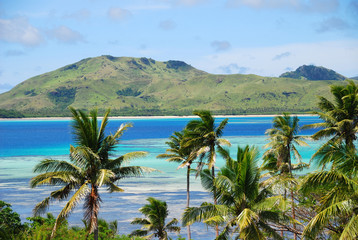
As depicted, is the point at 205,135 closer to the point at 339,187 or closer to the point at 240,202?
the point at 240,202

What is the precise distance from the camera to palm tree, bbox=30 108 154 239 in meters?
19.5

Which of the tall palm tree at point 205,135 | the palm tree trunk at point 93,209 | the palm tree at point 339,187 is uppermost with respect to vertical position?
the tall palm tree at point 205,135

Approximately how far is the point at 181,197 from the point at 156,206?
24.0 metres

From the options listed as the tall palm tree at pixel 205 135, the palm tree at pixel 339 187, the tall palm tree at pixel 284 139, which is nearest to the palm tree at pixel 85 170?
the palm tree at pixel 339 187

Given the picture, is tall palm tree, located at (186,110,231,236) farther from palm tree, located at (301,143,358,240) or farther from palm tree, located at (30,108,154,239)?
palm tree, located at (301,143,358,240)

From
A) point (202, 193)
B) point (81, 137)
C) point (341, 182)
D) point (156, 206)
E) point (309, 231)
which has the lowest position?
point (202, 193)

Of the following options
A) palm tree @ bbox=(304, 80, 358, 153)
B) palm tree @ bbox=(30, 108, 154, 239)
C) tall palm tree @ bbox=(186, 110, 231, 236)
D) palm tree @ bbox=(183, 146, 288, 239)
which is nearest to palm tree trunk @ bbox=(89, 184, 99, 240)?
palm tree @ bbox=(30, 108, 154, 239)

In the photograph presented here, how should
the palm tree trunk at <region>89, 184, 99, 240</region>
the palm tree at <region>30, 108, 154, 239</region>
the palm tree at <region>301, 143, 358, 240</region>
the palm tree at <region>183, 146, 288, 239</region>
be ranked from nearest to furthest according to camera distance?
the palm tree at <region>301, 143, 358, 240</region>, the palm tree at <region>183, 146, 288, 239</region>, the palm tree at <region>30, 108, 154, 239</region>, the palm tree trunk at <region>89, 184, 99, 240</region>

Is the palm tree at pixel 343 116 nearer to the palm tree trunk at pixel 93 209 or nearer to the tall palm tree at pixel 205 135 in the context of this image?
the tall palm tree at pixel 205 135

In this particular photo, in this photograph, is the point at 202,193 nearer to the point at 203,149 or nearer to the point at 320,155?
the point at 203,149

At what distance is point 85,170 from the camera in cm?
2086

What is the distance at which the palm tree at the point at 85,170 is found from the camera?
1955cm

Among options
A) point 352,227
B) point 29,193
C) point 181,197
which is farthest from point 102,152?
point 29,193

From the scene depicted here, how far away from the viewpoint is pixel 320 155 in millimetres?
16734
